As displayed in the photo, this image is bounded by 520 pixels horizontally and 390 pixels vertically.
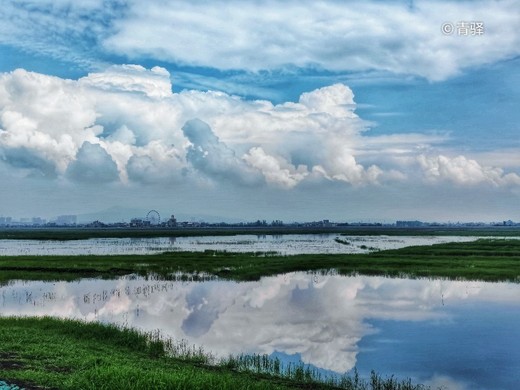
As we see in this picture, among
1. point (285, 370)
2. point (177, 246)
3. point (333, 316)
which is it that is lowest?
point (177, 246)

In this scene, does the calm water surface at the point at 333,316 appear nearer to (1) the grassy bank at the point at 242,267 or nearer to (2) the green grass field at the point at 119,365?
(2) the green grass field at the point at 119,365

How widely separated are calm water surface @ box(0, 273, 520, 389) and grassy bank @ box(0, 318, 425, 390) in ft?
6.50

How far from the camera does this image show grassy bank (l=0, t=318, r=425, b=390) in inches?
423

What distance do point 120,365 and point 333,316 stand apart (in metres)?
13.5

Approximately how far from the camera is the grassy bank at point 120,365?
10.7 metres

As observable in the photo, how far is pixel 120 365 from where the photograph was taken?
12.2 m

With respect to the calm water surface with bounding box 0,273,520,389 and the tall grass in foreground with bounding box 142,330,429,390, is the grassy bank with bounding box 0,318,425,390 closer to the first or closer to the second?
the tall grass in foreground with bounding box 142,330,429,390

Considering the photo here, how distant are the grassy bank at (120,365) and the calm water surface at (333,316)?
198cm

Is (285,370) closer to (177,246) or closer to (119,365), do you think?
(119,365)


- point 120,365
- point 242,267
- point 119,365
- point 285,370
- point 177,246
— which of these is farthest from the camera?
point 177,246

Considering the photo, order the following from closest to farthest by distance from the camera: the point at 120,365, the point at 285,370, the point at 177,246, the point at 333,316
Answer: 1. the point at 120,365
2. the point at 285,370
3. the point at 333,316
4. the point at 177,246

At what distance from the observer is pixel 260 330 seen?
20.6 meters

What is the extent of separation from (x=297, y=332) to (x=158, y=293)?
41.4 ft

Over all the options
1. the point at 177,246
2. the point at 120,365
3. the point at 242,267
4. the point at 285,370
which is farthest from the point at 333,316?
the point at 177,246
